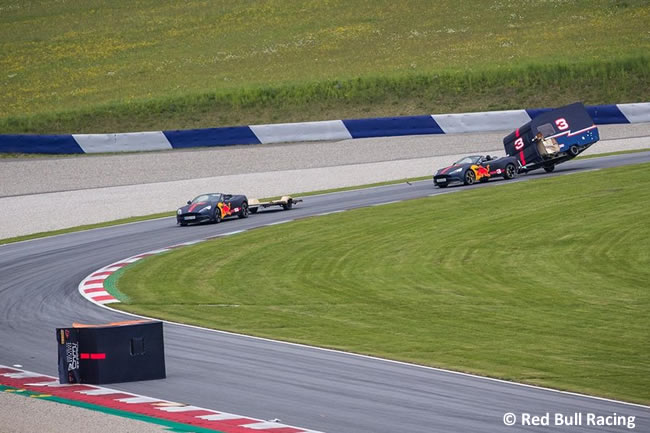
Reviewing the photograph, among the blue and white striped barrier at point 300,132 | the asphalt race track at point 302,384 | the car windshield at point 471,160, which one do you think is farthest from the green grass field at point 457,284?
the blue and white striped barrier at point 300,132

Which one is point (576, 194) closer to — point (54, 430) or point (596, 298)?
point (596, 298)

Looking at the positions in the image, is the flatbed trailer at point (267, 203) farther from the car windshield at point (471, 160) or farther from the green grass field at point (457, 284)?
the car windshield at point (471, 160)

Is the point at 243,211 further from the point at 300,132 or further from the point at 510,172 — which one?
the point at 300,132

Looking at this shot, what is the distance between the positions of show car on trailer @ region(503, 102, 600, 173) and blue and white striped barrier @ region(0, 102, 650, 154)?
781 cm

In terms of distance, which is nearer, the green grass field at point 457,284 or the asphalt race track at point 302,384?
the asphalt race track at point 302,384

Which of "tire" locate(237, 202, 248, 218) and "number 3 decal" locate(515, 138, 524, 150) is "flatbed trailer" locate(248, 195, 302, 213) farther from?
"number 3 decal" locate(515, 138, 524, 150)

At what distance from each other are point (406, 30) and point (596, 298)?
145 ft

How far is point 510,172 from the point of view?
118 feet

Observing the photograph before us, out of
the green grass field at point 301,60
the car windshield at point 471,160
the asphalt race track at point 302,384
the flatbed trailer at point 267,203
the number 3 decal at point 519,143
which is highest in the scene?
the green grass field at point 301,60

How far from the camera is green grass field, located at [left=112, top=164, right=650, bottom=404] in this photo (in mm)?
14766

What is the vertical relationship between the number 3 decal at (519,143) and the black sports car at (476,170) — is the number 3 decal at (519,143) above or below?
above

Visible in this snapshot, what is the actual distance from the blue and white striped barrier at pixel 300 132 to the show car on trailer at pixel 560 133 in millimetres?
7806

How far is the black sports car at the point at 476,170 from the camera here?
34938mm

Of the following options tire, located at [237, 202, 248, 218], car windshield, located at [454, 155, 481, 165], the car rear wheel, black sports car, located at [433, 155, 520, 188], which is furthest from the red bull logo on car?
tire, located at [237, 202, 248, 218]
